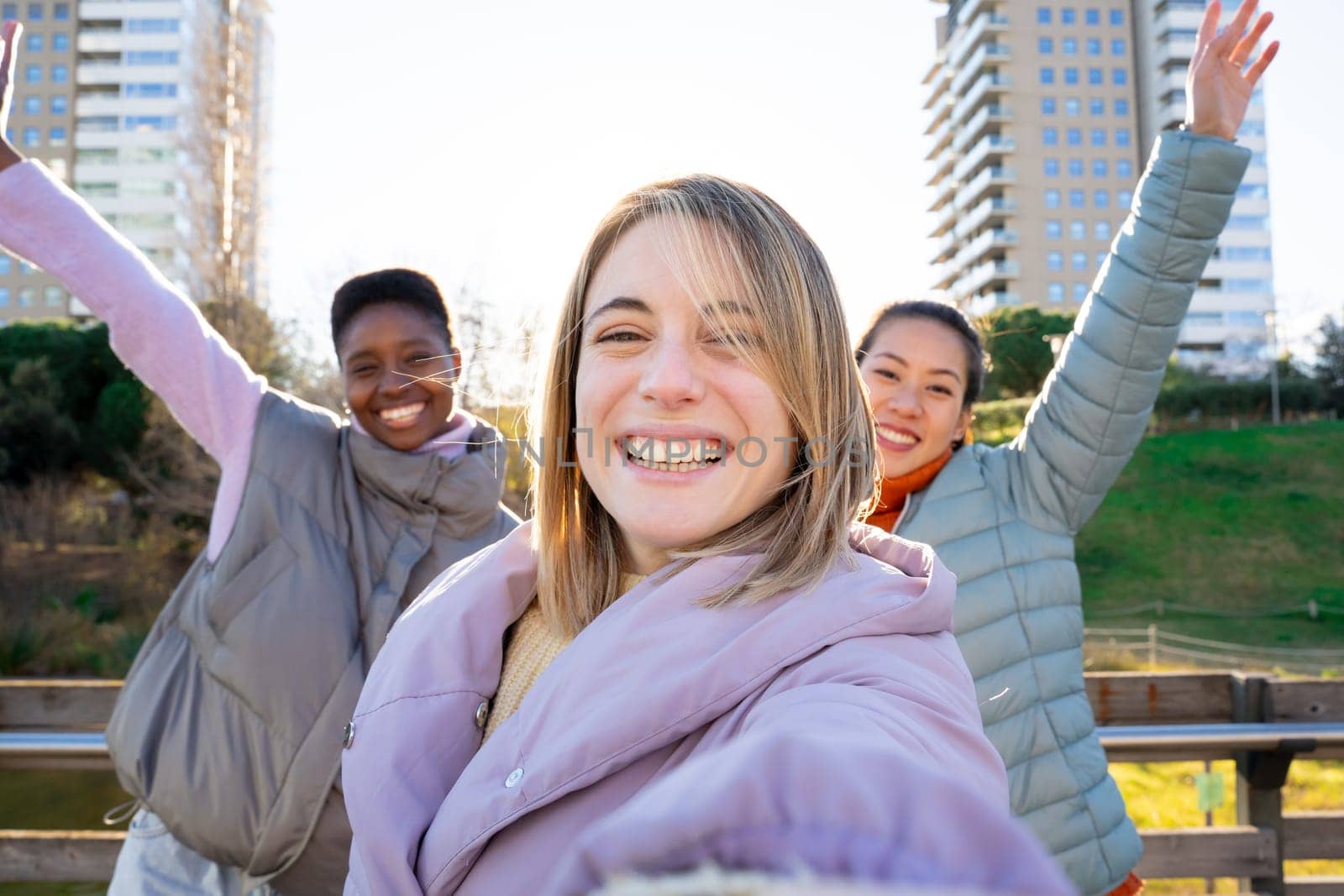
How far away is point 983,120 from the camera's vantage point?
60562 mm

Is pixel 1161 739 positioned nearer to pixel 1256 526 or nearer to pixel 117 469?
pixel 117 469

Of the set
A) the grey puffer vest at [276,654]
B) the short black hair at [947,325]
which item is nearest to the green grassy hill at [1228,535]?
the short black hair at [947,325]

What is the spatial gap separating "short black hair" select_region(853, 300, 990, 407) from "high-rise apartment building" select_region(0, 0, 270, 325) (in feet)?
178

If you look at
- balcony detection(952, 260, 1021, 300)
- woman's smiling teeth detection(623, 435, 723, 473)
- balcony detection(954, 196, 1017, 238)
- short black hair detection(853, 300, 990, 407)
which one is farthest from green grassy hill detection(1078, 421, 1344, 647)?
balcony detection(954, 196, 1017, 238)

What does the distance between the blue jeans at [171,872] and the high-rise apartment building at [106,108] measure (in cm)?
5419

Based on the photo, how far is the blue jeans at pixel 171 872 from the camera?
193 cm

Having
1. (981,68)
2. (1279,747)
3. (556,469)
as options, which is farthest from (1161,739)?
(981,68)

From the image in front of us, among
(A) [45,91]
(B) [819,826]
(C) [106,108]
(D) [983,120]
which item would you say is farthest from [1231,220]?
(A) [45,91]

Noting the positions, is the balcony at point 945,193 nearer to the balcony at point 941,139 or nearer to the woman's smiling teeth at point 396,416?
the balcony at point 941,139

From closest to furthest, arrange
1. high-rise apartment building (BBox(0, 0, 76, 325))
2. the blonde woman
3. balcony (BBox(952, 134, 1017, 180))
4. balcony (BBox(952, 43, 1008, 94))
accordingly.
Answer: the blonde woman
high-rise apartment building (BBox(0, 0, 76, 325))
balcony (BBox(952, 134, 1017, 180))
balcony (BBox(952, 43, 1008, 94))

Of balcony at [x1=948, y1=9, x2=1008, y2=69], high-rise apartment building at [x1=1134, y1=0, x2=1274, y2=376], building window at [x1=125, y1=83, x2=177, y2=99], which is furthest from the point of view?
balcony at [x1=948, y1=9, x2=1008, y2=69]

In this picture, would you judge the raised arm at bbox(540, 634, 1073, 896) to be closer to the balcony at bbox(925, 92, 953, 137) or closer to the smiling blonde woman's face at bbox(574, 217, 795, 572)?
the smiling blonde woman's face at bbox(574, 217, 795, 572)

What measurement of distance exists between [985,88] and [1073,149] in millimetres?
6738

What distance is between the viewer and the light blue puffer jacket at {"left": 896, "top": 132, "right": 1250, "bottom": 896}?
208 centimetres
